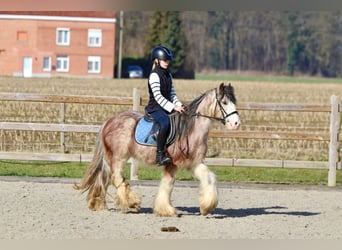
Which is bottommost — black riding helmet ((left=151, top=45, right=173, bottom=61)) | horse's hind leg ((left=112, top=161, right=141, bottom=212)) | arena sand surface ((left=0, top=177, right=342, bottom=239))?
arena sand surface ((left=0, top=177, right=342, bottom=239))

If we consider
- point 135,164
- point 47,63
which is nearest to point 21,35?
point 47,63

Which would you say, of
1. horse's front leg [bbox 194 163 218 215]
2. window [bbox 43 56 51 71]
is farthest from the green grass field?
window [bbox 43 56 51 71]

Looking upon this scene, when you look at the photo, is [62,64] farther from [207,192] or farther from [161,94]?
[207,192]

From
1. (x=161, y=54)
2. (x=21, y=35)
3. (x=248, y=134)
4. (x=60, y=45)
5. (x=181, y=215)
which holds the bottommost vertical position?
(x=181, y=215)

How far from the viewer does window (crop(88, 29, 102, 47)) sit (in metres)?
65.3

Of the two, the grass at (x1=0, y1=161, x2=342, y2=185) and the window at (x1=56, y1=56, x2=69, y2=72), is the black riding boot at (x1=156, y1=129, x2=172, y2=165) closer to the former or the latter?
the grass at (x1=0, y1=161, x2=342, y2=185)

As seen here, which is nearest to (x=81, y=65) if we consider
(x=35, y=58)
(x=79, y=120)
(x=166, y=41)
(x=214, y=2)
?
(x=35, y=58)

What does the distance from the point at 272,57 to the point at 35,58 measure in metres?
43.6

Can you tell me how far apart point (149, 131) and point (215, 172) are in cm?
514

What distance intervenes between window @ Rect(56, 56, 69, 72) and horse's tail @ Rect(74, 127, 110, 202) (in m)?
54.7

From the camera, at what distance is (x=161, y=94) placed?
33.8ft

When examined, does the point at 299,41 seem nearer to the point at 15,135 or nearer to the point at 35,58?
the point at 35,58

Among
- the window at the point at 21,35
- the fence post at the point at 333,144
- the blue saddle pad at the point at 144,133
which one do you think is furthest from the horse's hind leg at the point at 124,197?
the window at the point at 21,35

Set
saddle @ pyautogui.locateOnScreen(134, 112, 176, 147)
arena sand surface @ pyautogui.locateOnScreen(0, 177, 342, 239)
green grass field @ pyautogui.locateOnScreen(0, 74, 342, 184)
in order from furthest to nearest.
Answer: green grass field @ pyautogui.locateOnScreen(0, 74, 342, 184) < saddle @ pyautogui.locateOnScreen(134, 112, 176, 147) < arena sand surface @ pyautogui.locateOnScreen(0, 177, 342, 239)
